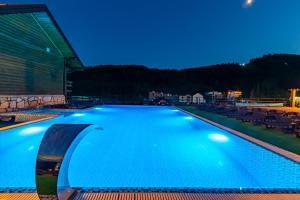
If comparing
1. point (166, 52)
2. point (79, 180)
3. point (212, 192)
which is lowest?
point (79, 180)

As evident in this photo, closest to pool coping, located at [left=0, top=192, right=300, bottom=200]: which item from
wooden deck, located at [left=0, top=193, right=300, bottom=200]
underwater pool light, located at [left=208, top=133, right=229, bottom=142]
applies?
wooden deck, located at [left=0, top=193, right=300, bottom=200]

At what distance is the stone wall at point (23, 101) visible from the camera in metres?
12.9

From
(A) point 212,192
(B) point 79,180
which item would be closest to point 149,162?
(B) point 79,180

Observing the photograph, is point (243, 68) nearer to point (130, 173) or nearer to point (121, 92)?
point (121, 92)

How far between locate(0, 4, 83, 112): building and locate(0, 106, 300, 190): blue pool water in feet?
16.3

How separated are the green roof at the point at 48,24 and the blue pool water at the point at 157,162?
514 cm

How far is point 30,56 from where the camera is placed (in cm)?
1577

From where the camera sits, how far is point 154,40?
144ft

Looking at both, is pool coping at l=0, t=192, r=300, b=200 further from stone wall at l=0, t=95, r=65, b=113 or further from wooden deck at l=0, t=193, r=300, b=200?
stone wall at l=0, t=95, r=65, b=113

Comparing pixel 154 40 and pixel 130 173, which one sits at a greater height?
pixel 154 40

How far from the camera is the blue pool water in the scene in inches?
191

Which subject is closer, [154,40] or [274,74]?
[274,74]

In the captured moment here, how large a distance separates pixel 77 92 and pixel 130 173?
28.6 meters

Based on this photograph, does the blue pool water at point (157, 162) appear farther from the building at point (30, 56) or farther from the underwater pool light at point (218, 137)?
the building at point (30, 56)
